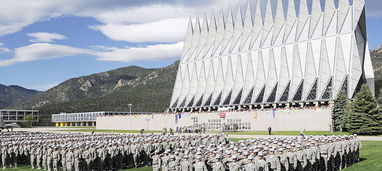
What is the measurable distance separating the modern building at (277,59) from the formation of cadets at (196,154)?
37974mm

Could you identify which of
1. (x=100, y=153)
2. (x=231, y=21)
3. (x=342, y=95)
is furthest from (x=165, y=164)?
(x=231, y=21)

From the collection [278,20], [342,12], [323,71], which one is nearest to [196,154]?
[323,71]

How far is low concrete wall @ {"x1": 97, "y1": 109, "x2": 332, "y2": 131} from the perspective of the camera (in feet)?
156

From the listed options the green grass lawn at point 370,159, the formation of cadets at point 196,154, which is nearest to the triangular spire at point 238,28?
the formation of cadets at point 196,154

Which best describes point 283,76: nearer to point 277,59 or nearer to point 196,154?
point 277,59

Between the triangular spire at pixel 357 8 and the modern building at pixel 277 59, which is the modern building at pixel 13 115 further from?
the triangular spire at pixel 357 8

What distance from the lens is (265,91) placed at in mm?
67625

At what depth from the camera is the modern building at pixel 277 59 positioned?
59500mm

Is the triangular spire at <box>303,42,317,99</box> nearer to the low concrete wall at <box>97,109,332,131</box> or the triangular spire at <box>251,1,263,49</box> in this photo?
the low concrete wall at <box>97,109,332,131</box>

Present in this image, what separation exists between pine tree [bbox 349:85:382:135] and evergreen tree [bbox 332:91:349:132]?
6.60 ft

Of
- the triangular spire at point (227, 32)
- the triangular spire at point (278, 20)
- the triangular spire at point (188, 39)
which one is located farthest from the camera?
the triangular spire at point (188, 39)

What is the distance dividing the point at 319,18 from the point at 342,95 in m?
22.6

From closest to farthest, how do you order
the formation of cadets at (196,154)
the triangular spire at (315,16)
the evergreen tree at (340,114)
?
the formation of cadets at (196,154)
the evergreen tree at (340,114)
the triangular spire at (315,16)

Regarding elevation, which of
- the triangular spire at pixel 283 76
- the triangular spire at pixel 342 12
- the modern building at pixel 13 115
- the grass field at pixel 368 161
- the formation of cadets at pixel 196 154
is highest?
the triangular spire at pixel 342 12
